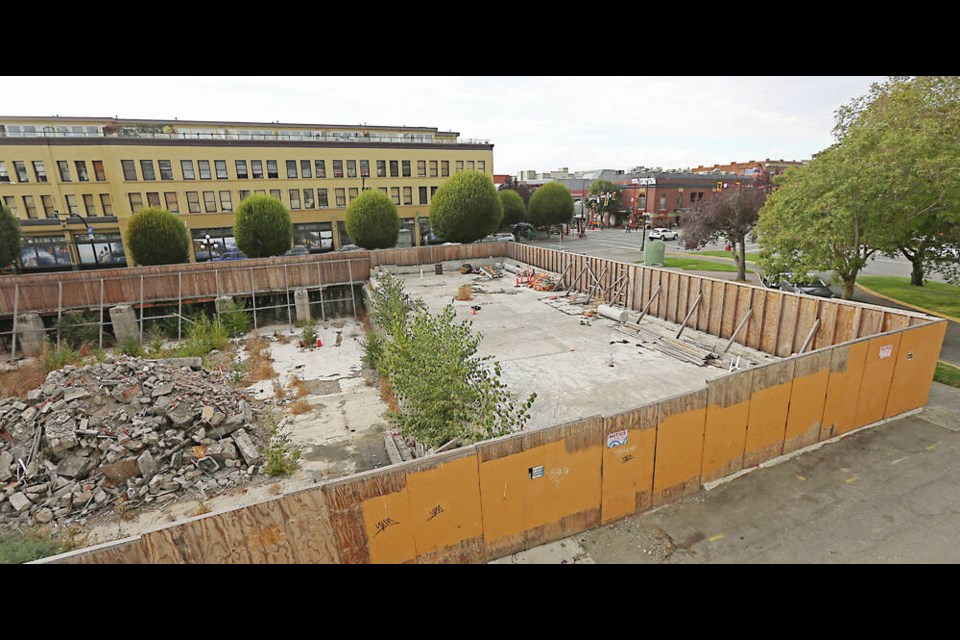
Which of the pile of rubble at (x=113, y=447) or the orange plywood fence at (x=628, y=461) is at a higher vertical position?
the orange plywood fence at (x=628, y=461)

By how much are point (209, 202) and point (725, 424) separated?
46676 mm

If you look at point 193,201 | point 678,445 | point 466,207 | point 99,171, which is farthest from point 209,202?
point 678,445

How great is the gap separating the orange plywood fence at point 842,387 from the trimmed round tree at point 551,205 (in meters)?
47.9

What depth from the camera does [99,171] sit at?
39.2 m

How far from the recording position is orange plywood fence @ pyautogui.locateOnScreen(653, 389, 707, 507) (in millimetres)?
6914

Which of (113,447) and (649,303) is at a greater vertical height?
(649,303)

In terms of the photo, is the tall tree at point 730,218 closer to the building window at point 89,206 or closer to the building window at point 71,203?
the building window at point 89,206

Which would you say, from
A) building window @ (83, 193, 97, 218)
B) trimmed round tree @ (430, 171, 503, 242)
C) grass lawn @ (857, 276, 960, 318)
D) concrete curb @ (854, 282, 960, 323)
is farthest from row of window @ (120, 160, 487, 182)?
concrete curb @ (854, 282, 960, 323)

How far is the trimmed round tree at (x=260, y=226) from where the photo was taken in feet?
101

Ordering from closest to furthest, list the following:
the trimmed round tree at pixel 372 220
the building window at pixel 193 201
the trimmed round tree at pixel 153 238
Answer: the trimmed round tree at pixel 153 238
the trimmed round tree at pixel 372 220
the building window at pixel 193 201

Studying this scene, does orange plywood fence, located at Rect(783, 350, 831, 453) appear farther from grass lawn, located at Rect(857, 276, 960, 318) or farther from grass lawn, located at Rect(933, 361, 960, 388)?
grass lawn, located at Rect(857, 276, 960, 318)

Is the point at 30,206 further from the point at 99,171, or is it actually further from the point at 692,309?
the point at 692,309

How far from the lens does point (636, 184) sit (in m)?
66.1

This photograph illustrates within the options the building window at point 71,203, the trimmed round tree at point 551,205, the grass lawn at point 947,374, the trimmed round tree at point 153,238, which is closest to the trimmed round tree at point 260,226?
the trimmed round tree at point 153,238
